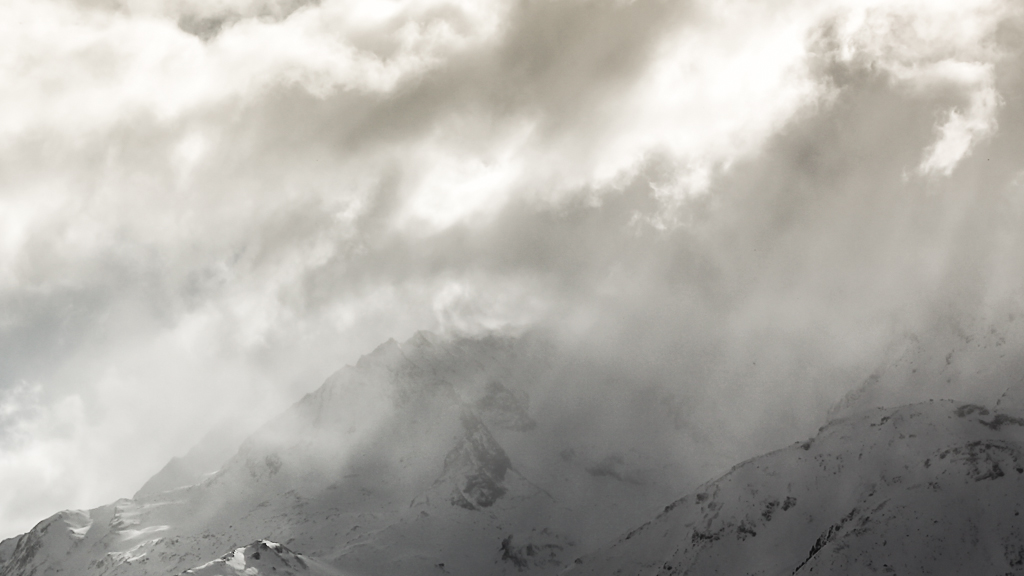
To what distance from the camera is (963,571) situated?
654 ft

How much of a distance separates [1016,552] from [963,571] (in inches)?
450

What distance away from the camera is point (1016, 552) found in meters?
198
